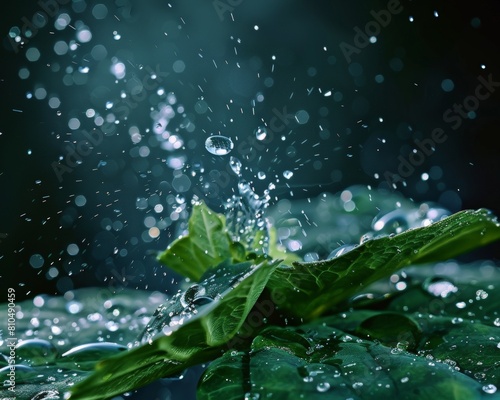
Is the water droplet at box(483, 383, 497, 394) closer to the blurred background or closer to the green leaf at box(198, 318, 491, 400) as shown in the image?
the green leaf at box(198, 318, 491, 400)

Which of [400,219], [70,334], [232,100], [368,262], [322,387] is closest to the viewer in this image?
[322,387]

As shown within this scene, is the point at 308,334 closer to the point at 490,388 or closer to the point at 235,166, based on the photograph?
the point at 490,388

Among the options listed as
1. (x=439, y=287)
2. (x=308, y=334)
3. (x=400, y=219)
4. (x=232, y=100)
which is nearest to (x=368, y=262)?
(x=308, y=334)

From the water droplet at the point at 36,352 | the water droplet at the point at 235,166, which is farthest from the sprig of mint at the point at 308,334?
the water droplet at the point at 235,166

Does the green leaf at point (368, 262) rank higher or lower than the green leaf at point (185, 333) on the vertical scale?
lower

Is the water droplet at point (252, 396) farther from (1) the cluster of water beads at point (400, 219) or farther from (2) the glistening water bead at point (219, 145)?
(2) the glistening water bead at point (219, 145)

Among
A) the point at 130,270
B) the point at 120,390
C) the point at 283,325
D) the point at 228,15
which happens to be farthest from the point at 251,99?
the point at 120,390

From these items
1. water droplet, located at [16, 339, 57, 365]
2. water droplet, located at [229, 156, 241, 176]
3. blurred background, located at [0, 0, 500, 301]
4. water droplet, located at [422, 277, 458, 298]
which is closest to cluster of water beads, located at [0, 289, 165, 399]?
water droplet, located at [16, 339, 57, 365]

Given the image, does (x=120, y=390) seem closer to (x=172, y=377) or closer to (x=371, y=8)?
(x=172, y=377)
